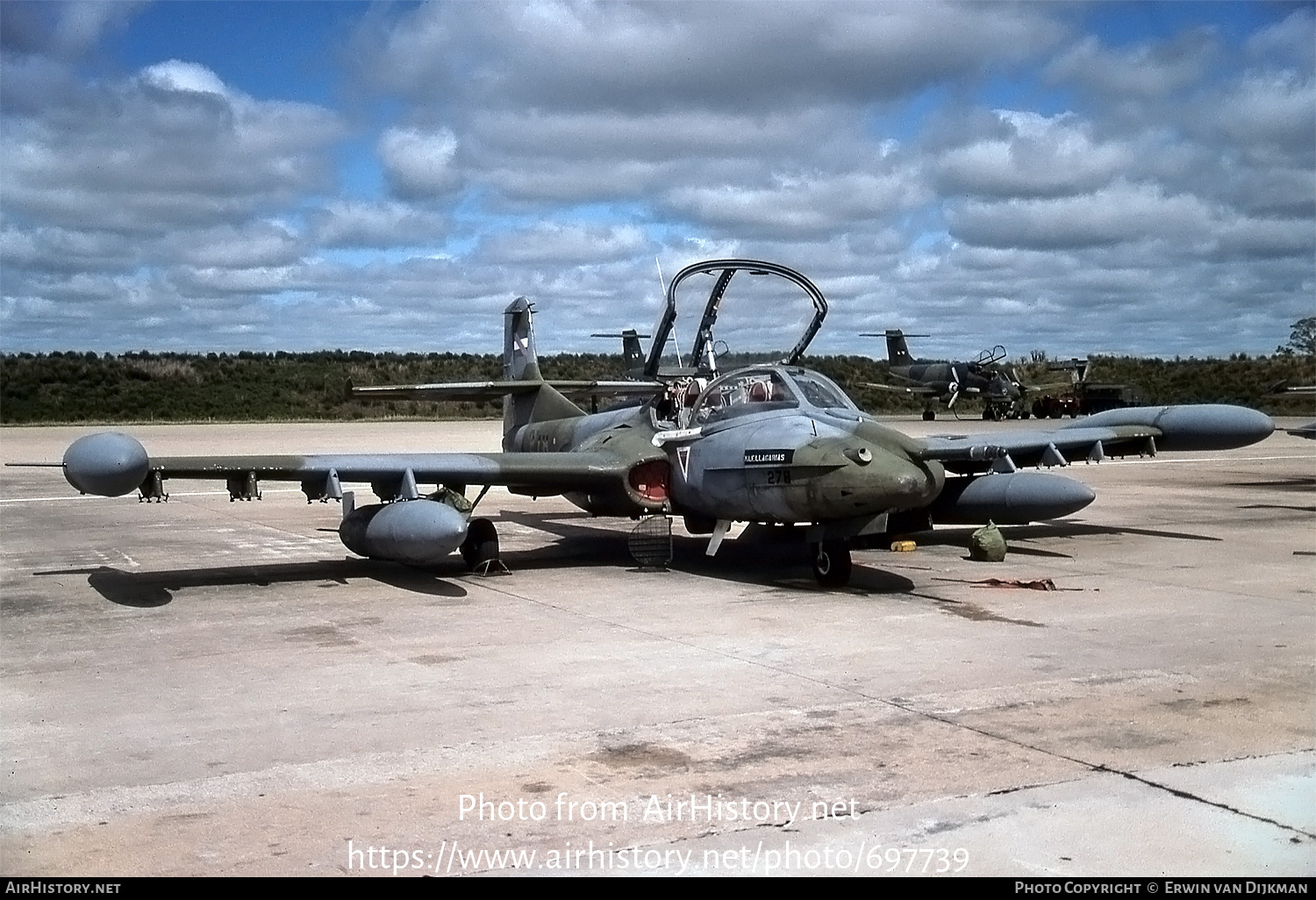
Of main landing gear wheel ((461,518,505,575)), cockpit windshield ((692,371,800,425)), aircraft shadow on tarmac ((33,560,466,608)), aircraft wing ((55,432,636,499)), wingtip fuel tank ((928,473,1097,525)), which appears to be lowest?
aircraft shadow on tarmac ((33,560,466,608))

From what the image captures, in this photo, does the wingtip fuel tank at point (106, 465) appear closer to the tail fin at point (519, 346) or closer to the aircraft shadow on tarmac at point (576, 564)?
the aircraft shadow on tarmac at point (576, 564)

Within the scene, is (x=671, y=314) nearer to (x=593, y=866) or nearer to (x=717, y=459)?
(x=717, y=459)

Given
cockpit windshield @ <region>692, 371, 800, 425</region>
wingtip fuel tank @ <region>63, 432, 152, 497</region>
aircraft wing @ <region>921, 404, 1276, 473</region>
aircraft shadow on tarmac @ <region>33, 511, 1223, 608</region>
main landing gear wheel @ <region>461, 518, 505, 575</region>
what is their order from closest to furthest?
wingtip fuel tank @ <region>63, 432, 152, 497</region> → aircraft shadow on tarmac @ <region>33, 511, 1223, 608</region> → cockpit windshield @ <region>692, 371, 800, 425</region> → main landing gear wheel @ <region>461, 518, 505, 575</region> → aircraft wing @ <region>921, 404, 1276, 473</region>

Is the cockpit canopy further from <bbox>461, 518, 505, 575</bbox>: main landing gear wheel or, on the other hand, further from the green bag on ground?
<bbox>461, 518, 505, 575</bbox>: main landing gear wheel

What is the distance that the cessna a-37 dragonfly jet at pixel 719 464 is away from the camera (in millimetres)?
11281

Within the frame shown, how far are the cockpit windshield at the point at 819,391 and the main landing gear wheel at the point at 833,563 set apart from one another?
1.40m

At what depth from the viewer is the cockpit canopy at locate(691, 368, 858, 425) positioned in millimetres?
12477

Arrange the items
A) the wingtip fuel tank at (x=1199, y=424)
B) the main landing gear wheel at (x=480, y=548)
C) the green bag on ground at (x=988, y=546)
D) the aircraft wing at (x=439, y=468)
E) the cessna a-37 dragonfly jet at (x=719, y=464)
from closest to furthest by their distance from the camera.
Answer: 1. the cessna a-37 dragonfly jet at (x=719, y=464)
2. the aircraft wing at (x=439, y=468)
3. the main landing gear wheel at (x=480, y=548)
4. the green bag on ground at (x=988, y=546)
5. the wingtip fuel tank at (x=1199, y=424)

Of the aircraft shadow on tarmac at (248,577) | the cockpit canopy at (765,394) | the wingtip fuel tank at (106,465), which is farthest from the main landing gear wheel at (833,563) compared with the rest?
the wingtip fuel tank at (106,465)

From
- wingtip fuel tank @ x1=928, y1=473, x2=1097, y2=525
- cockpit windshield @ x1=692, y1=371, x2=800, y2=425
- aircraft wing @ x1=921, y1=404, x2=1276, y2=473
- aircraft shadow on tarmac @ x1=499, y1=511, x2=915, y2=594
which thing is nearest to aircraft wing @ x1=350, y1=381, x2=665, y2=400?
cockpit windshield @ x1=692, y1=371, x2=800, y2=425

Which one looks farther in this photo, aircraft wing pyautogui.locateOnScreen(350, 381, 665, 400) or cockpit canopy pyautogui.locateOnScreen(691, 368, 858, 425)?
aircraft wing pyautogui.locateOnScreen(350, 381, 665, 400)

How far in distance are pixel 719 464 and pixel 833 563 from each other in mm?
1552

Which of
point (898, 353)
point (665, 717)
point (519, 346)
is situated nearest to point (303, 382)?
point (898, 353)
